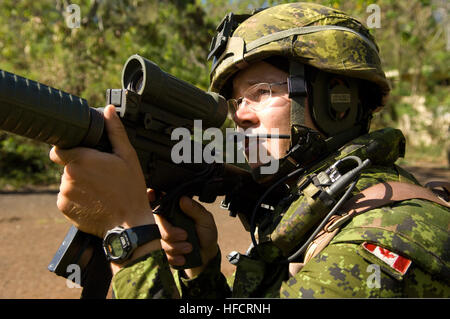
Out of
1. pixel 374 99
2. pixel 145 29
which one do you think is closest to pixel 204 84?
pixel 145 29

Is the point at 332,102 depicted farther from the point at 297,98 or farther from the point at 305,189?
the point at 305,189

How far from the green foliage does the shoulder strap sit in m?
5.28

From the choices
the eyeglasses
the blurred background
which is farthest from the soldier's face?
the blurred background

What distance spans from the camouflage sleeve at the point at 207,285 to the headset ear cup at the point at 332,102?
97 centimetres

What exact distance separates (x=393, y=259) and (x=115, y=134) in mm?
1099

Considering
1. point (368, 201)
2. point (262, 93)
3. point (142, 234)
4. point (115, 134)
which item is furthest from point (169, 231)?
point (368, 201)

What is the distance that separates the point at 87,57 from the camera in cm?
1058

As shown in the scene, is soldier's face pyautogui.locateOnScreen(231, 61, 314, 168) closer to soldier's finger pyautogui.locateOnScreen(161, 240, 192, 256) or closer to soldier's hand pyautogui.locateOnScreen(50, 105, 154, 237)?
soldier's finger pyautogui.locateOnScreen(161, 240, 192, 256)

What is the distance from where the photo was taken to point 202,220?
2.37 meters

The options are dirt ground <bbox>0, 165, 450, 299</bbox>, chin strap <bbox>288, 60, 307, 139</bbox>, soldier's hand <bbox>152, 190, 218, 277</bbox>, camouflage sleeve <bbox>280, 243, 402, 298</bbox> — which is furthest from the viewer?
dirt ground <bbox>0, 165, 450, 299</bbox>

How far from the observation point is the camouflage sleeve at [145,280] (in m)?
1.60

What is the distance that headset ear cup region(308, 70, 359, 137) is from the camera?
2.22 metres

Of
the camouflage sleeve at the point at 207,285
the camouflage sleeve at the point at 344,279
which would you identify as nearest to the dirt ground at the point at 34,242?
the camouflage sleeve at the point at 207,285
